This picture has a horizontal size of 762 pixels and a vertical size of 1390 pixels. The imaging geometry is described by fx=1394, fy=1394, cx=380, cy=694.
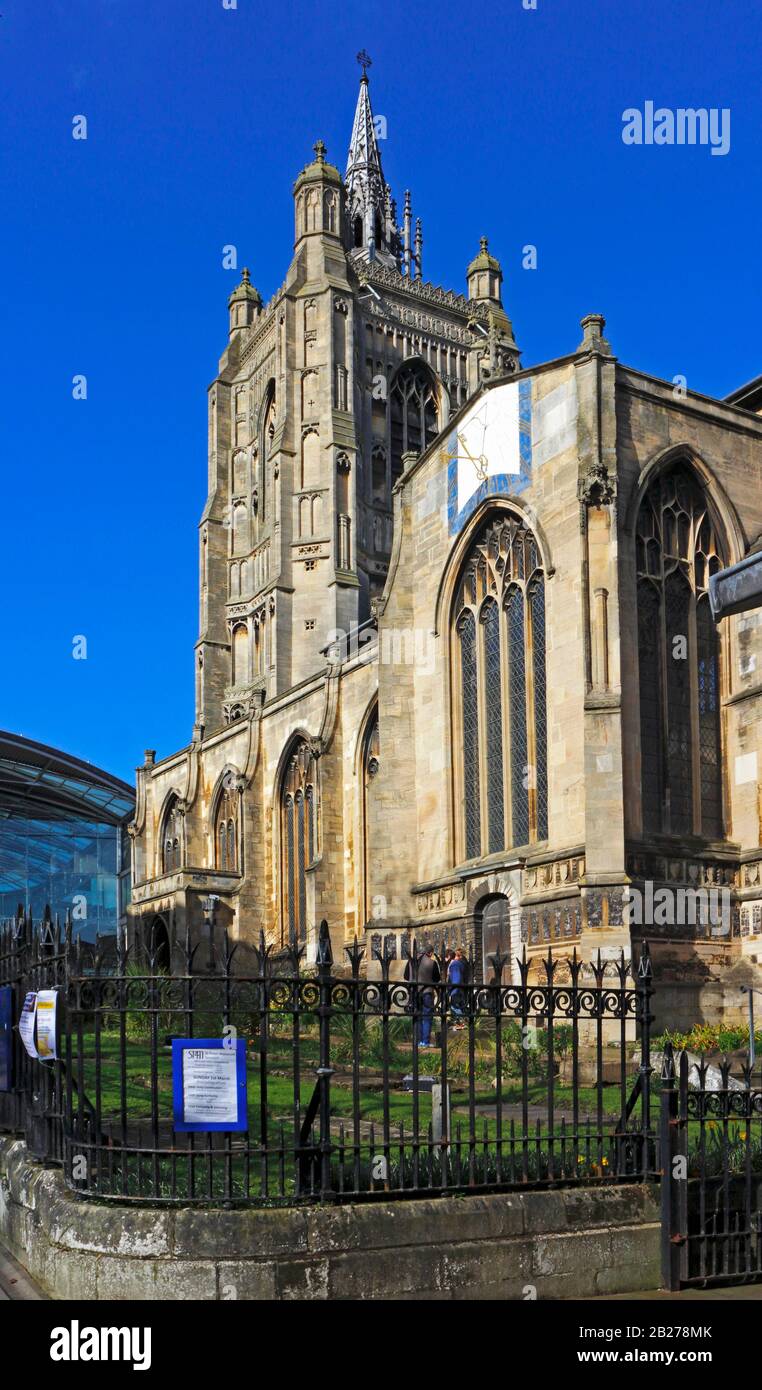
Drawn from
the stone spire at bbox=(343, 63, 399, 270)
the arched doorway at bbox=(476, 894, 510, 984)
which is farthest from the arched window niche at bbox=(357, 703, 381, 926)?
the stone spire at bbox=(343, 63, 399, 270)

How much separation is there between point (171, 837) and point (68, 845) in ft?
36.8

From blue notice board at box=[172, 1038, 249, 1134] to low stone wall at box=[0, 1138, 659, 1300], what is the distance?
571 millimetres

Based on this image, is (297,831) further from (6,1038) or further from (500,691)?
(6,1038)

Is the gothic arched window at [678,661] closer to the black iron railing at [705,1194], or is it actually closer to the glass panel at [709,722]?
the glass panel at [709,722]

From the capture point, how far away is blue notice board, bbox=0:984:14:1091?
12.0m

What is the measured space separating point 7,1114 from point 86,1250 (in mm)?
4489

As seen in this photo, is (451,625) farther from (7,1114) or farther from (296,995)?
(296,995)

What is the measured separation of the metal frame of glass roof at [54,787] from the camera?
180 feet

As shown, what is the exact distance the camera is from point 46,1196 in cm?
943

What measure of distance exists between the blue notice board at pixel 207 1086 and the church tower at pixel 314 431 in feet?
139

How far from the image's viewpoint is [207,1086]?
8.92m

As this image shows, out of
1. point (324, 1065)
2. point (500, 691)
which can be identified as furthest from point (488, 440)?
point (324, 1065)

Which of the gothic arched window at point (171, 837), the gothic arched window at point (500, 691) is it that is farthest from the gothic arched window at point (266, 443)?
the gothic arched window at point (500, 691)
